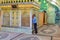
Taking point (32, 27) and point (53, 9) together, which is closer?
point (32, 27)

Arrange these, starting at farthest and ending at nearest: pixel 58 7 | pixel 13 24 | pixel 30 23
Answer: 1. pixel 58 7
2. pixel 13 24
3. pixel 30 23

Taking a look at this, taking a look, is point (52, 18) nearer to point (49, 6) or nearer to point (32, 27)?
point (49, 6)

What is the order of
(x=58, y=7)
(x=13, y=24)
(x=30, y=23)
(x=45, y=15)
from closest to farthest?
1. (x=30, y=23)
2. (x=13, y=24)
3. (x=45, y=15)
4. (x=58, y=7)

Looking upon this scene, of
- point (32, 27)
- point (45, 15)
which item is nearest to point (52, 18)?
point (45, 15)

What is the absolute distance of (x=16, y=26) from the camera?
15.2 meters

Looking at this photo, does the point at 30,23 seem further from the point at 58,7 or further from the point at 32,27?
the point at 58,7

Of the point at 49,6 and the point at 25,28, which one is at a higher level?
the point at 49,6

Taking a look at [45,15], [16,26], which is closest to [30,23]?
[16,26]

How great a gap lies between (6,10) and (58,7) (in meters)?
14.1

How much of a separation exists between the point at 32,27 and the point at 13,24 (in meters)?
2.28

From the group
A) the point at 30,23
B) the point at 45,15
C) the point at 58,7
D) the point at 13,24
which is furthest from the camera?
the point at 58,7

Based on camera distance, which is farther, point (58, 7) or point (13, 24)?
point (58, 7)

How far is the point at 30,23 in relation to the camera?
47.4ft

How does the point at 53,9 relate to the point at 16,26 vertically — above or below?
above
